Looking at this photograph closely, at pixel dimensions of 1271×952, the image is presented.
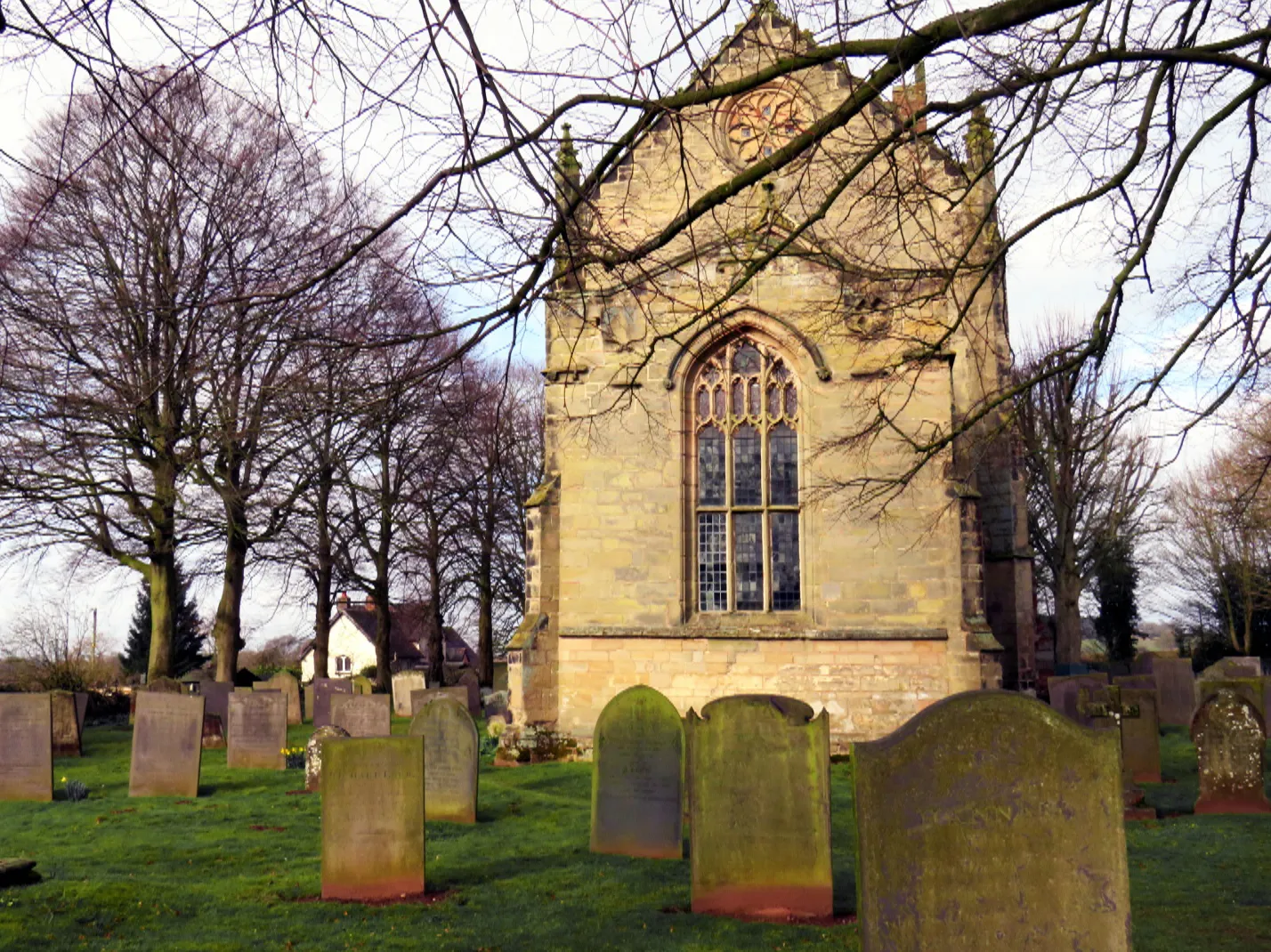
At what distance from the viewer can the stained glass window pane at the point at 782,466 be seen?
16609 mm

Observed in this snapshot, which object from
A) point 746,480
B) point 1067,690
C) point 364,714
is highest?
point 746,480

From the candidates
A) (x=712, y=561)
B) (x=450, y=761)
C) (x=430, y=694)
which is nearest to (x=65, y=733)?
(x=430, y=694)

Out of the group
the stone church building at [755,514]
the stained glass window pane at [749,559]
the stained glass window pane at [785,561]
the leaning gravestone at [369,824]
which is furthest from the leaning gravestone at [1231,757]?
the leaning gravestone at [369,824]

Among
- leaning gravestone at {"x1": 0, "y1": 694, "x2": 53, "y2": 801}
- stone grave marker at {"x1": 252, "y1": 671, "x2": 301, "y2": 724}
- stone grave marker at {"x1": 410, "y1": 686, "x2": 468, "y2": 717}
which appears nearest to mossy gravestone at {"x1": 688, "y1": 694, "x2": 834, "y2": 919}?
leaning gravestone at {"x1": 0, "y1": 694, "x2": 53, "y2": 801}

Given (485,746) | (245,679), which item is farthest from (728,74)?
(245,679)

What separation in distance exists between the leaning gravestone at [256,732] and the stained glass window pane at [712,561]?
247 inches

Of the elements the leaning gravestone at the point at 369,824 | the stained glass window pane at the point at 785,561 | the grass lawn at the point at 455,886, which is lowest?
the grass lawn at the point at 455,886

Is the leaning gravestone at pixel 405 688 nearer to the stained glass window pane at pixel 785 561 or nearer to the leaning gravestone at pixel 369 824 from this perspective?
the stained glass window pane at pixel 785 561

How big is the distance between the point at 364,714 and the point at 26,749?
4.30 m

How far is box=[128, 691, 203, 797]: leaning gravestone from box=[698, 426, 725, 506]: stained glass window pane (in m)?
7.35

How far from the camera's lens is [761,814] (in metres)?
7.71

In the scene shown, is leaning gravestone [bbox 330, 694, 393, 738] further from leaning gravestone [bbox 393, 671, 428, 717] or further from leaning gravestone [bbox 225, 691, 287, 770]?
leaning gravestone [bbox 393, 671, 428, 717]

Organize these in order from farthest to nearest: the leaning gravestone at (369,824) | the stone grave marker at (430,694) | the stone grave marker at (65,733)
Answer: the stone grave marker at (430,694) < the stone grave marker at (65,733) < the leaning gravestone at (369,824)

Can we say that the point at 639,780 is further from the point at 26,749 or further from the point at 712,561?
the point at 26,749
